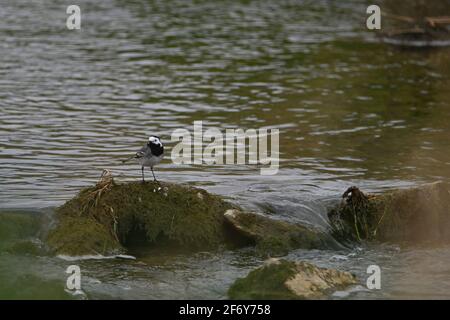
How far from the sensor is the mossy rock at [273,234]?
12.4 m

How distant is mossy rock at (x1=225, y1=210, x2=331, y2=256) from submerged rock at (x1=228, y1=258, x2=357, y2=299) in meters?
1.51

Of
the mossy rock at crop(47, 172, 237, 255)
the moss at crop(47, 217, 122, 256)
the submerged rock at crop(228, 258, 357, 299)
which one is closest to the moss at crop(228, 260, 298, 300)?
the submerged rock at crop(228, 258, 357, 299)

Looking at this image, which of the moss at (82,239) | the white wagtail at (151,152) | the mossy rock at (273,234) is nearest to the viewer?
the white wagtail at (151,152)

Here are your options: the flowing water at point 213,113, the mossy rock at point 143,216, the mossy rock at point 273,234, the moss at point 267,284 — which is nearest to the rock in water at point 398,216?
the flowing water at point 213,113

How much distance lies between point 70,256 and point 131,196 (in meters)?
1.11

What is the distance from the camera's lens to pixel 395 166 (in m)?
16.1

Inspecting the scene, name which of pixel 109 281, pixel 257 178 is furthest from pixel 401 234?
pixel 109 281

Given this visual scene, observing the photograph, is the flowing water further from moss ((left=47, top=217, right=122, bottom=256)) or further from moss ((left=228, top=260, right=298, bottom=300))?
moss ((left=228, top=260, right=298, bottom=300))

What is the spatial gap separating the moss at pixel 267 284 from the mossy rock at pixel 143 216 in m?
1.74

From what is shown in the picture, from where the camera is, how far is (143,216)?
1229cm

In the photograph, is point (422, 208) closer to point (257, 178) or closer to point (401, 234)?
point (401, 234)

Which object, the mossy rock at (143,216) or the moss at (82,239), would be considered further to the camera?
the mossy rock at (143,216)

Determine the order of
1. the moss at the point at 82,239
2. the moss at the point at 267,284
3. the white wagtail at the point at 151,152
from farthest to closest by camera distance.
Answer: the moss at the point at 82,239
the white wagtail at the point at 151,152
the moss at the point at 267,284

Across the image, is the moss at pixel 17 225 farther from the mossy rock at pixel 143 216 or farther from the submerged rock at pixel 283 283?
the submerged rock at pixel 283 283
